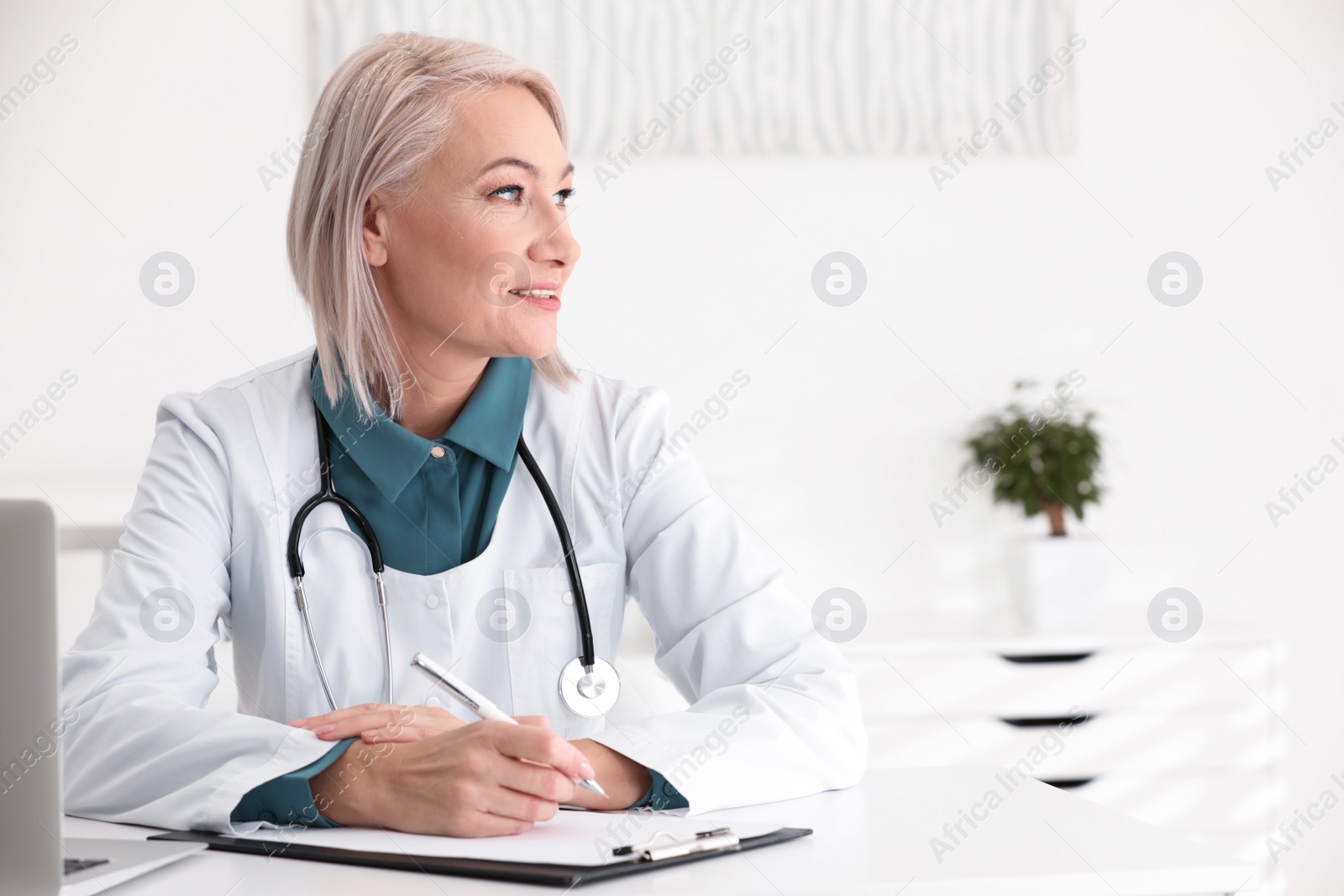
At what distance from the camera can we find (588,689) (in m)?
1.31

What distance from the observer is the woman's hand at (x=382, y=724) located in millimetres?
1072

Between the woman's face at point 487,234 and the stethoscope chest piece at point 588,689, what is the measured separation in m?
0.43

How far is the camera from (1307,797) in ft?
10.1

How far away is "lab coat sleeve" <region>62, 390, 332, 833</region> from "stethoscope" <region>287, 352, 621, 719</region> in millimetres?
112

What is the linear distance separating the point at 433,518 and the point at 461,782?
0.53 metres

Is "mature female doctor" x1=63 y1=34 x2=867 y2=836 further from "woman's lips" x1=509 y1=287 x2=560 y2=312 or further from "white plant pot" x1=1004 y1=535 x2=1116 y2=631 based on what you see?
"white plant pot" x1=1004 y1=535 x2=1116 y2=631

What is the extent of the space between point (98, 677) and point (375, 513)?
1.21ft

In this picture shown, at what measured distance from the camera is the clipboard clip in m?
0.82

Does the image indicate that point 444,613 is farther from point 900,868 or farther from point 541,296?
point 900,868

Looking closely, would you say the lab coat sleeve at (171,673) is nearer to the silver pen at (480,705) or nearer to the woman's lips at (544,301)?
the silver pen at (480,705)

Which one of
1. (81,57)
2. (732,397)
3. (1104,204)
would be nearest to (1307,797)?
(1104,204)

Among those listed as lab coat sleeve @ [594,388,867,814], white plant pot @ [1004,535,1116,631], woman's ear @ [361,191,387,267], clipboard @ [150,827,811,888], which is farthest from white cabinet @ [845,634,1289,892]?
clipboard @ [150,827,811,888]

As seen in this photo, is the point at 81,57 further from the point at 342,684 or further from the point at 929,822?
the point at 929,822

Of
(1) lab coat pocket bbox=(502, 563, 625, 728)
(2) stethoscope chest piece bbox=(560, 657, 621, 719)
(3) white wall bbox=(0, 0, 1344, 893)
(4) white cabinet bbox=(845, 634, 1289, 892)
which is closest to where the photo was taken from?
(2) stethoscope chest piece bbox=(560, 657, 621, 719)
